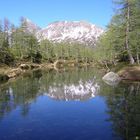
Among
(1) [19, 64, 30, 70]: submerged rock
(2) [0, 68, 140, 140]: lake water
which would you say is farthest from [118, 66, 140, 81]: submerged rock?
(1) [19, 64, 30, 70]: submerged rock

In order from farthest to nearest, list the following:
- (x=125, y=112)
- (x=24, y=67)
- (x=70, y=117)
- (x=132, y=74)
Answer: (x=24, y=67) < (x=132, y=74) < (x=125, y=112) < (x=70, y=117)

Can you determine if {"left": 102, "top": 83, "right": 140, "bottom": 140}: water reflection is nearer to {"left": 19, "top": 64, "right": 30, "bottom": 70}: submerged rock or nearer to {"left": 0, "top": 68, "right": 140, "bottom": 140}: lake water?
{"left": 0, "top": 68, "right": 140, "bottom": 140}: lake water

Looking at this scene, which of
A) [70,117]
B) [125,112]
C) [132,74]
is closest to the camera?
[70,117]

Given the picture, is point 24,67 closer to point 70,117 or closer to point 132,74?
point 132,74

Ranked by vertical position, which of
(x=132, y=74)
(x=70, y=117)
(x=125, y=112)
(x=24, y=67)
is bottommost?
(x=70, y=117)

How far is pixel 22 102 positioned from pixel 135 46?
40.3 metres

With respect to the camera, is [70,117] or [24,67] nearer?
[70,117]

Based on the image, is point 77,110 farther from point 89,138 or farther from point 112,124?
point 89,138

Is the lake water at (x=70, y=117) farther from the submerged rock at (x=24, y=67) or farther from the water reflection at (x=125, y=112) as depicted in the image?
the submerged rock at (x=24, y=67)

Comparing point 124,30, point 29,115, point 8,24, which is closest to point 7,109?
point 29,115

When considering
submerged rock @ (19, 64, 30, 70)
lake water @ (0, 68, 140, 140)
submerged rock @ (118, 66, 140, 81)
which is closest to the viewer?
lake water @ (0, 68, 140, 140)

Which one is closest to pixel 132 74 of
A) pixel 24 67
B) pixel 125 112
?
pixel 125 112

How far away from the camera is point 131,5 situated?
200ft

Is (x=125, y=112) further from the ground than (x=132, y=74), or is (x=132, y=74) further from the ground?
(x=132, y=74)
